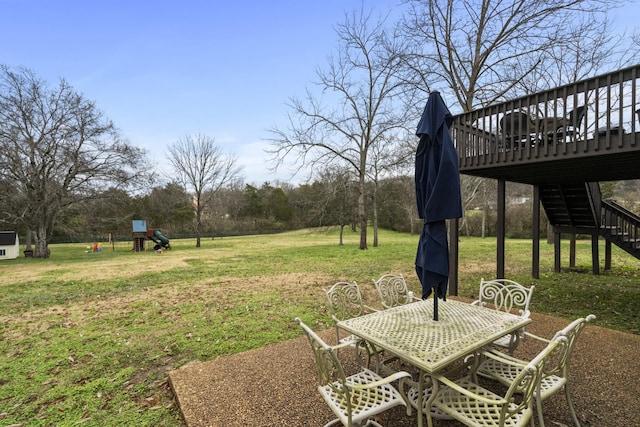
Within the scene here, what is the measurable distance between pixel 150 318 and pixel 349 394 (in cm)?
478

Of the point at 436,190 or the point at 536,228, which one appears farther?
the point at 536,228

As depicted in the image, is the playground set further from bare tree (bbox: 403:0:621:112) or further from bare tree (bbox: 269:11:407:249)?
bare tree (bbox: 403:0:621:112)

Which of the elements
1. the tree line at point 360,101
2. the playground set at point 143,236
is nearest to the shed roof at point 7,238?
the tree line at point 360,101

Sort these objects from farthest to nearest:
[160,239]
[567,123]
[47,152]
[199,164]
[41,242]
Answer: [199,164] < [160,239] < [41,242] < [47,152] < [567,123]

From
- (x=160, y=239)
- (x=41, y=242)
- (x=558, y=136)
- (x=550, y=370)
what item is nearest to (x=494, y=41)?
(x=558, y=136)

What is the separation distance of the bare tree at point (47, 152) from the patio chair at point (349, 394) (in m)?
17.8

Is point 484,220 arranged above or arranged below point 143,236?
above

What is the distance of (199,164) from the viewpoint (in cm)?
2280

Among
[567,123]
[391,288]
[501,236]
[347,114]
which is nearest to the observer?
[391,288]

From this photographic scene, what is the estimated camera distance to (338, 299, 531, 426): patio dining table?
1.85 metres

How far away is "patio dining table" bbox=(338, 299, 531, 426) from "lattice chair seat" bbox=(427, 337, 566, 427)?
0.46 ft

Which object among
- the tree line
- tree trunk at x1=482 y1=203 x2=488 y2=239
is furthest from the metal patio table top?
tree trunk at x1=482 y1=203 x2=488 y2=239

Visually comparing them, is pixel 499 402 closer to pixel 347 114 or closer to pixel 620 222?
pixel 620 222

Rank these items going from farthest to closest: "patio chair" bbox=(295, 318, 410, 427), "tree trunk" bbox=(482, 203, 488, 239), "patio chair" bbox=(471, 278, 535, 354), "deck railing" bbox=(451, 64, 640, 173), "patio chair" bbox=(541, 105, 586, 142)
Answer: "tree trunk" bbox=(482, 203, 488, 239) < "patio chair" bbox=(541, 105, 586, 142) < "deck railing" bbox=(451, 64, 640, 173) < "patio chair" bbox=(471, 278, 535, 354) < "patio chair" bbox=(295, 318, 410, 427)
